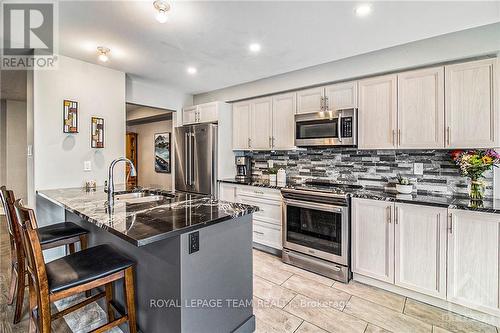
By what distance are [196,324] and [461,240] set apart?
2236mm

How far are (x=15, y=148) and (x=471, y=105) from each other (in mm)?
8155

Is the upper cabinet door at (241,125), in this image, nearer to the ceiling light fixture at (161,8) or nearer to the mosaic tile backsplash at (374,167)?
the mosaic tile backsplash at (374,167)

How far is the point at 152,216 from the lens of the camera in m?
1.62

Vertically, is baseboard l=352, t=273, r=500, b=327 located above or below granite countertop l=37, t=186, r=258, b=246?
below

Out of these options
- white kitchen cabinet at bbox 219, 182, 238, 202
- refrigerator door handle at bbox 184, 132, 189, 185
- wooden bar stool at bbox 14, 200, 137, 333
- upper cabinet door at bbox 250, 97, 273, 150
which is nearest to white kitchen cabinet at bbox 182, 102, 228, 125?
refrigerator door handle at bbox 184, 132, 189, 185

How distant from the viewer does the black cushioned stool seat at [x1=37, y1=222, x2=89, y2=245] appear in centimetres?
208

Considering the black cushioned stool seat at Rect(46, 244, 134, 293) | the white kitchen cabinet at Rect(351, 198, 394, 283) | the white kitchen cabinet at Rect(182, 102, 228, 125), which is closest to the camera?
the black cushioned stool seat at Rect(46, 244, 134, 293)

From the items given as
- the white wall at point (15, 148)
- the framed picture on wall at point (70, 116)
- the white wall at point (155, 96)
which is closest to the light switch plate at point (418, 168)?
the white wall at point (155, 96)

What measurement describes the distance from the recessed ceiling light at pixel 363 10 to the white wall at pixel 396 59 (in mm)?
905

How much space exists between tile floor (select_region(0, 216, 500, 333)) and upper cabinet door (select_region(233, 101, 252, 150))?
218 cm

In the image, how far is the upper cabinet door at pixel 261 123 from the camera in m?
3.88

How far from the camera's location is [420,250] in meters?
2.34

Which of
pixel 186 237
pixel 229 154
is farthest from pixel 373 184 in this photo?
pixel 186 237

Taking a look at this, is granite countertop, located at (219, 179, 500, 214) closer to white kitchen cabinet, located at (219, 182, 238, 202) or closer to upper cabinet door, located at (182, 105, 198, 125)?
white kitchen cabinet, located at (219, 182, 238, 202)
